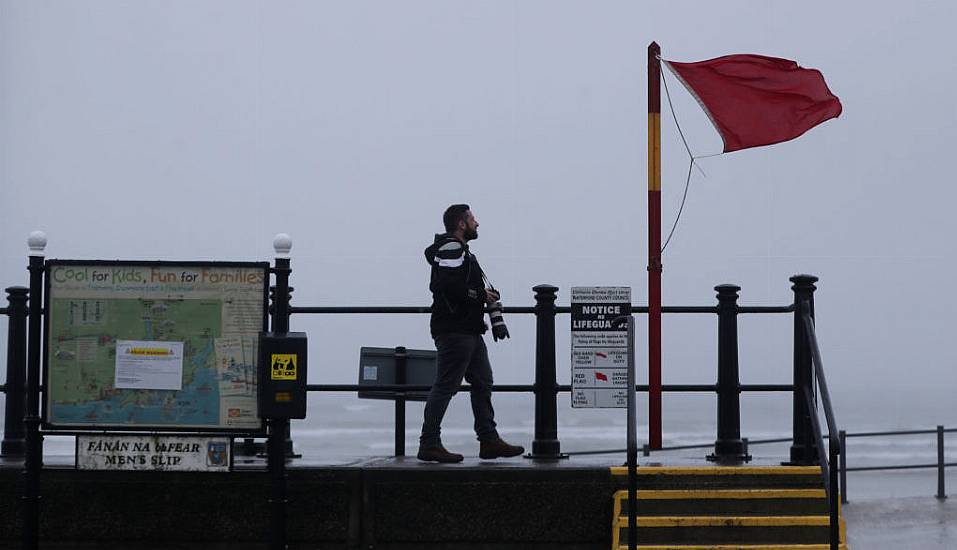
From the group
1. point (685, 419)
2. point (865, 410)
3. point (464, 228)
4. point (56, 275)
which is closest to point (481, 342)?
point (464, 228)

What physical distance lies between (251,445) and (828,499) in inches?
177

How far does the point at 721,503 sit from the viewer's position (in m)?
7.92

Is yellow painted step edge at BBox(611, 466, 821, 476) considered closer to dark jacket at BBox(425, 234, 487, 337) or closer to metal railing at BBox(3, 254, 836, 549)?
metal railing at BBox(3, 254, 836, 549)

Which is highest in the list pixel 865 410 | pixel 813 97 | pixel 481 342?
pixel 813 97

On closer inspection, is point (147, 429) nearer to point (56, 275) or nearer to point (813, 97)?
point (56, 275)

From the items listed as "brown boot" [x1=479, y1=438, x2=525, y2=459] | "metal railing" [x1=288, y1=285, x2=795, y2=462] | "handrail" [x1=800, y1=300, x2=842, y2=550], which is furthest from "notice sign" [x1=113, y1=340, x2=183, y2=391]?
"handrail" [x1=800, y1=300, x2=842, y2=550]

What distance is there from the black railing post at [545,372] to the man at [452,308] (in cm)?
56

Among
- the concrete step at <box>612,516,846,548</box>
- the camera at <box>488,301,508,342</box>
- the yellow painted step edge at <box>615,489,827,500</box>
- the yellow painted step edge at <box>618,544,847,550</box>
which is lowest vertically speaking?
the yellow painted step edge at <box>618,544,847,550</box>

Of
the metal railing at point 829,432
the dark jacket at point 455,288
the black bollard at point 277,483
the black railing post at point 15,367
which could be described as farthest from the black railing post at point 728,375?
the black railing post at point 15,367

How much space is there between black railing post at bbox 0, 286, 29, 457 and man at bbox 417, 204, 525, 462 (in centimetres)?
302

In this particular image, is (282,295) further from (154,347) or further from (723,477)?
(723,477)

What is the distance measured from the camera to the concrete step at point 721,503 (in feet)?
25.8

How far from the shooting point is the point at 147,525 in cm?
805

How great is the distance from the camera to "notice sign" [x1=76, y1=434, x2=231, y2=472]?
7789 mm
